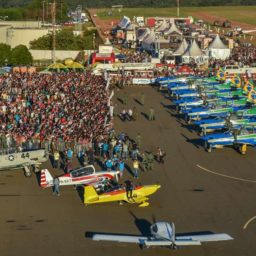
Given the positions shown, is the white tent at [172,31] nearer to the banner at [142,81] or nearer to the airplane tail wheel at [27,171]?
the banner at [142,81]

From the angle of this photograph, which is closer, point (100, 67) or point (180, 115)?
point (180, 115)

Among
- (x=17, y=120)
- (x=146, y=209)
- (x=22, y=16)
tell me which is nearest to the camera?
(x=146, y=209)

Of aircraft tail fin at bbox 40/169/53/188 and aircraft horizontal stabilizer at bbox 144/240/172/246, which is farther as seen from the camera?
aircraft tail fin at bbox 40/169/53/188

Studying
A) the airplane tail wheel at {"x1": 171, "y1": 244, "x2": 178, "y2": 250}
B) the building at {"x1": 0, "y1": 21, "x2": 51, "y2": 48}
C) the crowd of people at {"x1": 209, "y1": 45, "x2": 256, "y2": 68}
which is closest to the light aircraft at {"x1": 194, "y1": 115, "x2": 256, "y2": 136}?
the airplane tail wheel at {"x1": 171, "y1": 244, "x2": 178, "y2": 250}

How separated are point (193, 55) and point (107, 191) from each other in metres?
42.5

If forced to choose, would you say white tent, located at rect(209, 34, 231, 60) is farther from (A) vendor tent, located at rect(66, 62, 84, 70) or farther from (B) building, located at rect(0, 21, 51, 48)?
(B) building, located at rect(0, 21, 51, 48)

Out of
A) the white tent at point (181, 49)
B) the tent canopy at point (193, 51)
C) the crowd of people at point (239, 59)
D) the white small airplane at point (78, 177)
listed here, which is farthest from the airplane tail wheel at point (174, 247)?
the white tent at point (181, 49)

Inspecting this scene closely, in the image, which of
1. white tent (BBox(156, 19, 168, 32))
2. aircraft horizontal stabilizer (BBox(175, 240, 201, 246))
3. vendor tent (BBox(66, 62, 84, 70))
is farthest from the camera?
white tent (BBox(156, 19, 168, 32))

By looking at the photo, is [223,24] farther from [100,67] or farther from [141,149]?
[141,149]

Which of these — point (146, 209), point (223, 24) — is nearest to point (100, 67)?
point (146, 209)

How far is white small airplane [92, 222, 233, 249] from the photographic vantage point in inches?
846

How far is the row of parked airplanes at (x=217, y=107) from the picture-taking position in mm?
35656

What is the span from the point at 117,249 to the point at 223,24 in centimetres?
9042

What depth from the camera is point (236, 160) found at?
33.8 metres
